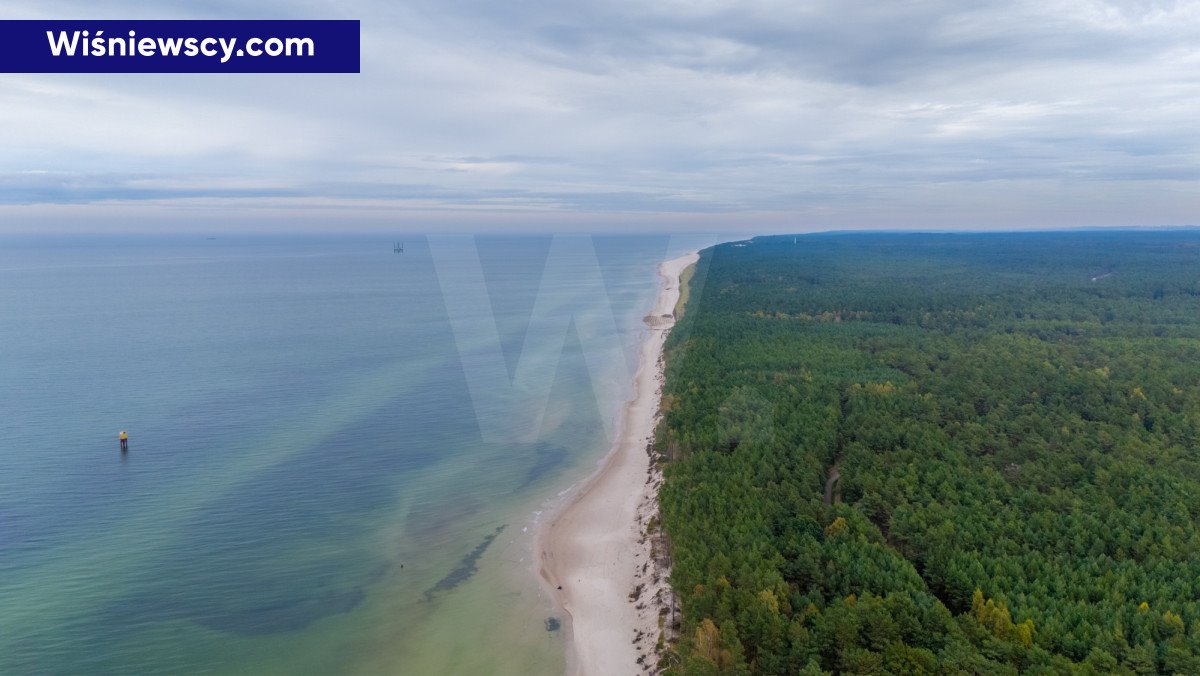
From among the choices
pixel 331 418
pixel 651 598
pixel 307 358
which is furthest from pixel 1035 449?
pixel 307 358

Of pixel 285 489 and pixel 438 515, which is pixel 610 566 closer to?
pixel 438 515

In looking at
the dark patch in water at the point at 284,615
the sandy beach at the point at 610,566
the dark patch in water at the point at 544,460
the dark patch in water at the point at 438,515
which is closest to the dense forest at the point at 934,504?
the sandy beach at the point at 610,566

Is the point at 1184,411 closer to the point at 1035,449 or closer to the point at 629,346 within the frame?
the point at 1035,449

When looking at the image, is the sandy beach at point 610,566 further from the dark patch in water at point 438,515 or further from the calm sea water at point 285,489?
the dark patch in water at point 438,515

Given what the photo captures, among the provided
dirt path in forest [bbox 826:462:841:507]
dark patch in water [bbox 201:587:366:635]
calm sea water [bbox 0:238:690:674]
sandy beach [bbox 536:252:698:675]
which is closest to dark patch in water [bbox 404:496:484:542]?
calm sea water [bbox 0:238:690:674]

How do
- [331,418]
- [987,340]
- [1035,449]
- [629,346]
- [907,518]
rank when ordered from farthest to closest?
[629,346], [987,340], [331,418], [1035,449], [907,518]

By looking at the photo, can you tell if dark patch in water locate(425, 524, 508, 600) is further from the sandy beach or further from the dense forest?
the dense forest
